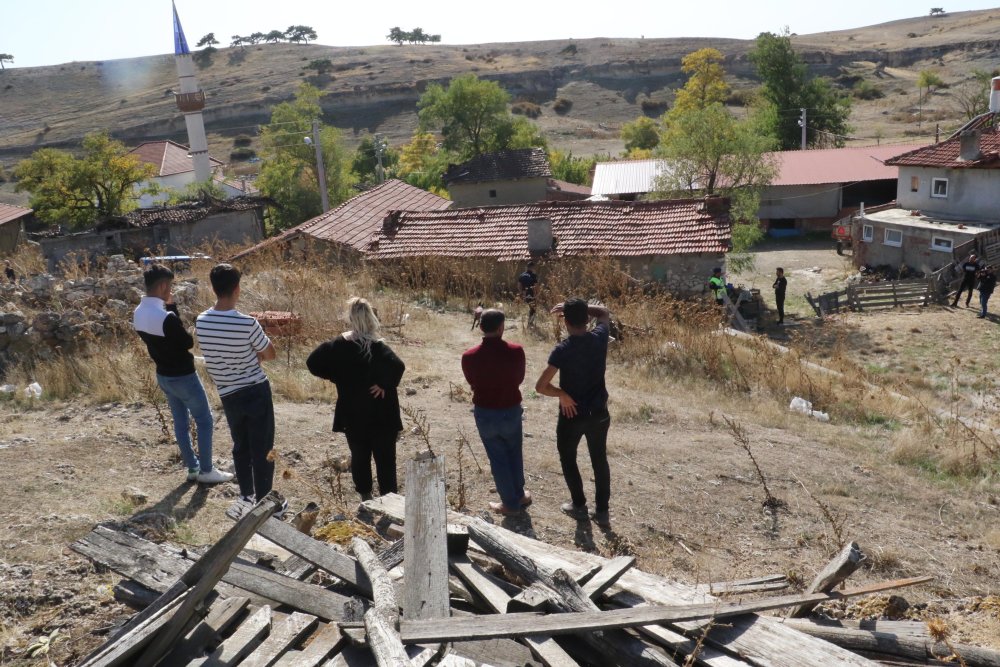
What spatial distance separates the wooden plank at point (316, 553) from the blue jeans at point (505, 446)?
1.57m

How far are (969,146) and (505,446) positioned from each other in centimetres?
2823

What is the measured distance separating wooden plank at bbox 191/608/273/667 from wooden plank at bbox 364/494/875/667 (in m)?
1.33

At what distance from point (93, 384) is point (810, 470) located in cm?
758

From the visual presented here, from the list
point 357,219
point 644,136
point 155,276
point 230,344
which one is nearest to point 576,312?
point 230,344

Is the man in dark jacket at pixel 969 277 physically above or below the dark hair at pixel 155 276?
below

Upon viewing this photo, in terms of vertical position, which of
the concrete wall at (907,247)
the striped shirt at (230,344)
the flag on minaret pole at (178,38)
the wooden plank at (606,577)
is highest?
the flag on minaret pole at (178,38)

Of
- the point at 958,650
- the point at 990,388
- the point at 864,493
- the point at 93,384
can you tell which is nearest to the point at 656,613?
the point at 958,650

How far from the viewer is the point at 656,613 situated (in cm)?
365

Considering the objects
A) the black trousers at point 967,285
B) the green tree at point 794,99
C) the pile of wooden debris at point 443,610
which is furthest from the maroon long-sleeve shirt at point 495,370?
the green tree at point 794,99

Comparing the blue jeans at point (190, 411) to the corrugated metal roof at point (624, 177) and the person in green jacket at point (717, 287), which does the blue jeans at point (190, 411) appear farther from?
the corrugated metal roof at point (624, 177)

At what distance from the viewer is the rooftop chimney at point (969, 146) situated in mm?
26953

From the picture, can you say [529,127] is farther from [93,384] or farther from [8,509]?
[8,509]

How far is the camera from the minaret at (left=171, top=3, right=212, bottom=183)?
1946 inches

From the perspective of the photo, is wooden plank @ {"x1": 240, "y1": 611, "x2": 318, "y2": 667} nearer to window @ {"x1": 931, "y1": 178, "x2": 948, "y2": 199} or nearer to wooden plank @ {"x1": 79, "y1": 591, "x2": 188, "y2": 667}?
wooden plank @ {"x1": 79, "y1": 591, "x2": 188, "y2": 667}
